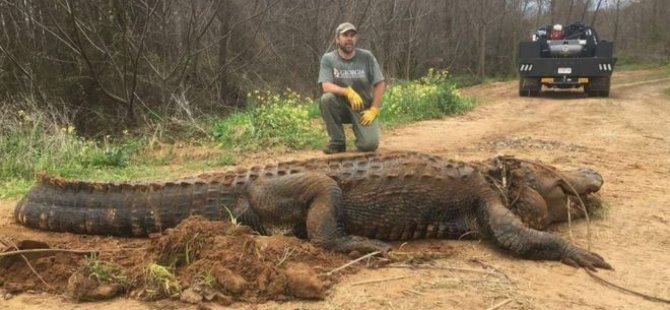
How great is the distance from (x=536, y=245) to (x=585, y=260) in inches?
12.3

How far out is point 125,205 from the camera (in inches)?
165

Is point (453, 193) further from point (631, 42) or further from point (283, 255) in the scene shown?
point (631, 42)

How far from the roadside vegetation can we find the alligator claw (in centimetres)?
420

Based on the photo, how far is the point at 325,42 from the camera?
51.6 feet

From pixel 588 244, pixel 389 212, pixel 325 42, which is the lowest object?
pixel 588 244

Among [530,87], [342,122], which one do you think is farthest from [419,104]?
[530,87]

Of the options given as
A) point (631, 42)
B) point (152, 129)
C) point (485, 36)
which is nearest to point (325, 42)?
point (152, 129)

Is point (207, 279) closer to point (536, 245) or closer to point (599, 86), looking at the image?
point (536, 245)

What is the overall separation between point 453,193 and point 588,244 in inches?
40.8

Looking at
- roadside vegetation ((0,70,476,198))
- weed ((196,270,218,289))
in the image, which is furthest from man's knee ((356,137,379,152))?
weed ((196,270,218,289))

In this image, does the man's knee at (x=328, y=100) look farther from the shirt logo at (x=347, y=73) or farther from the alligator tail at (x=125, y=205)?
the alligator tail at (x=125, y=205)

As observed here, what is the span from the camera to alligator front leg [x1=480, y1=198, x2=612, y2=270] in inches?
158

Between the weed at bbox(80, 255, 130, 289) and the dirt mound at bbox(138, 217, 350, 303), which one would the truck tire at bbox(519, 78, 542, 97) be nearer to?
the dirt mound at bbox(138, 217, 350, 303)

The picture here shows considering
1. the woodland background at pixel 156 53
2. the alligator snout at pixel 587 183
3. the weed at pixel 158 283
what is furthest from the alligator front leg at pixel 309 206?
the woodland background at pixel 156 53
